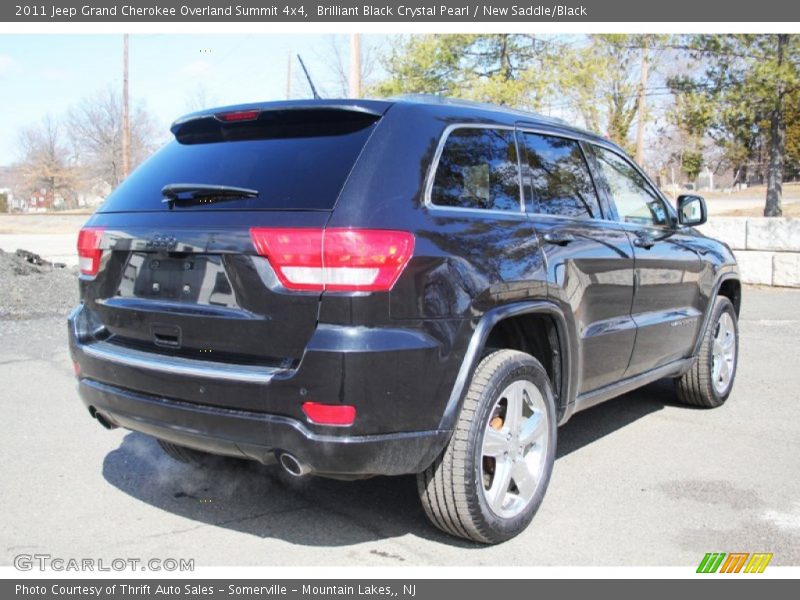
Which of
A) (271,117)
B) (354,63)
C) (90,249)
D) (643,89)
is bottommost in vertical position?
(90,249)

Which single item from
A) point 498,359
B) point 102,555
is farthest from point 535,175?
point 102,555

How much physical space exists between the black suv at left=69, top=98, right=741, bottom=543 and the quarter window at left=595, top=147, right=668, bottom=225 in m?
0.67

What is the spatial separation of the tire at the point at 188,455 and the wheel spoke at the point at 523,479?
1725 mm

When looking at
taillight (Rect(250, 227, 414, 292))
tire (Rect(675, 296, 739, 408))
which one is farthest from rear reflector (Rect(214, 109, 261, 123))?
tire (Rect(675, 296, 739, 408))

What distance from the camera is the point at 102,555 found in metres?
3.41

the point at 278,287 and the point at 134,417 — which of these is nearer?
the point at 278,287

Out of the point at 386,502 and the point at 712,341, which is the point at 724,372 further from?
the point at 386,502

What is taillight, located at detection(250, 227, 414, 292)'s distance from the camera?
9.57 feet

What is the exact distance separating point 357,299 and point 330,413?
44cm

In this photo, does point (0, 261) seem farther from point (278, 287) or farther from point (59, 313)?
point (278, 287)

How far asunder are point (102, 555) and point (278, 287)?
1.48m

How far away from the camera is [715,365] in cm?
602

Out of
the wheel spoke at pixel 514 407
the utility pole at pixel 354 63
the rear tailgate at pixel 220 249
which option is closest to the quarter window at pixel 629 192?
the wheel spoke at pixel 514 407

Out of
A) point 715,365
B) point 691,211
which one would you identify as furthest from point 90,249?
point 715,365
